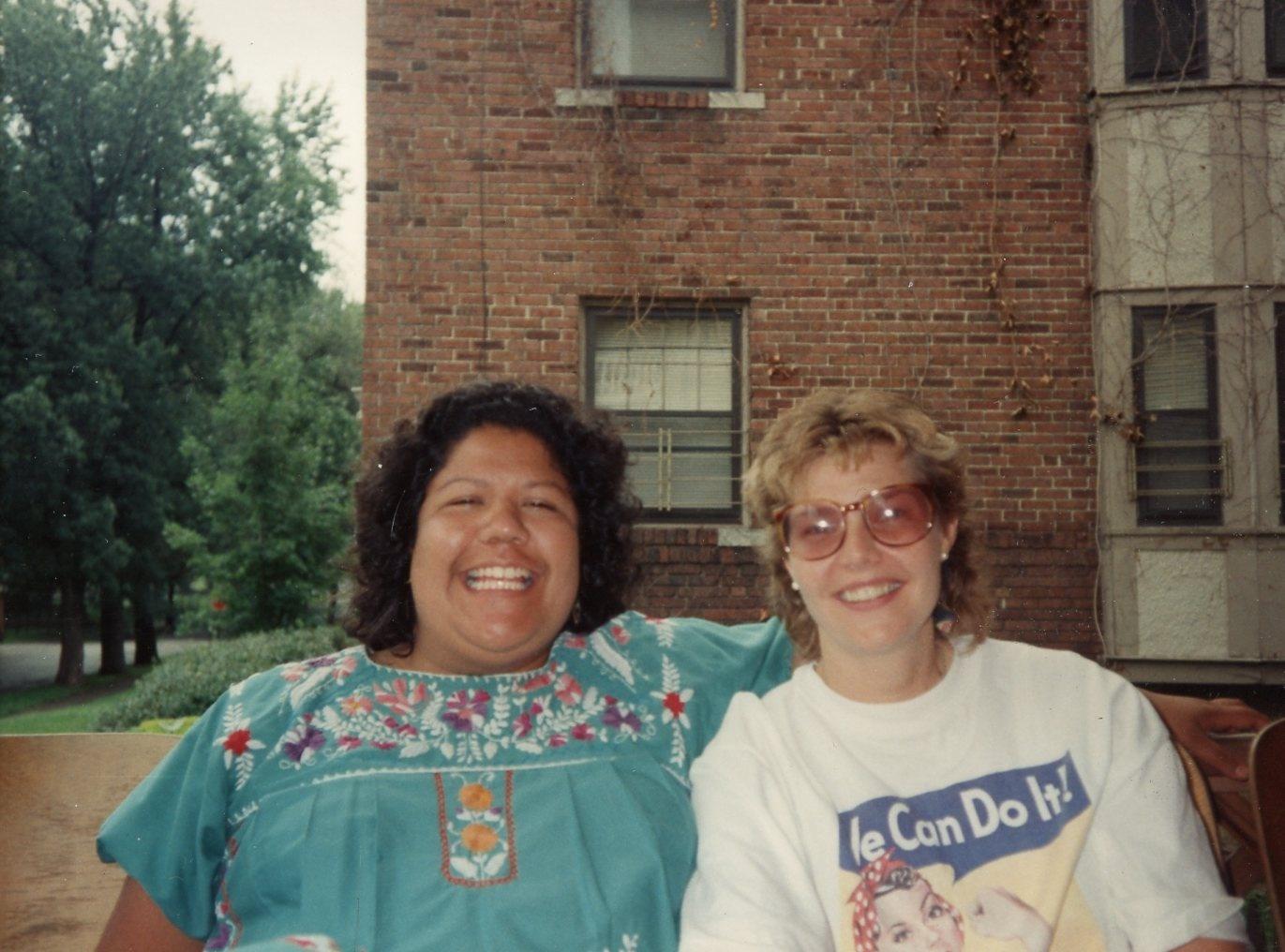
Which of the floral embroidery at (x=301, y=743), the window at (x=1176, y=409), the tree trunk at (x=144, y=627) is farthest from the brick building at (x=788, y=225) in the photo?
the tree trunk at (x=144, y=627)

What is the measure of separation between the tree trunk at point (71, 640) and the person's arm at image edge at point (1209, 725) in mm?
16811

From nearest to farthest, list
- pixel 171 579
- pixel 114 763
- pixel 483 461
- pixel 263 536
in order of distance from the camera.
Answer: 1. pixel 483 461
2. pixel 114 763
3. pixel 263 536
4. pixel 171 579

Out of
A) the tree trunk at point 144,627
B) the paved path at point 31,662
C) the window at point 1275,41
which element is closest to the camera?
the window at point 1275,41

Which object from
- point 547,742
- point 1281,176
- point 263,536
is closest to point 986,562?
point 547,742

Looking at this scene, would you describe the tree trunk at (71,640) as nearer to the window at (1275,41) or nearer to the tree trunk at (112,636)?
the tree trunk at (112,636)

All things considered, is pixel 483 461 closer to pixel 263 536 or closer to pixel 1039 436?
pixel 1039 436

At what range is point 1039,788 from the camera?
1.67 metres

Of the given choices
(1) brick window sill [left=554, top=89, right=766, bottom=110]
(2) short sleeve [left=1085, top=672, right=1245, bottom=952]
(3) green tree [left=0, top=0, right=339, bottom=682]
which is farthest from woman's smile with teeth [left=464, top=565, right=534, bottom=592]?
(3) green tree [left=0, top=0, right=339, bottom=682]

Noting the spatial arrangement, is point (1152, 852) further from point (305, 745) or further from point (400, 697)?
point (305, 745)

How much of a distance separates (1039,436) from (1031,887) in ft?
14.4

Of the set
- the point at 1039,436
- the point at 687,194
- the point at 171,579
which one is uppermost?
the point at 687,194

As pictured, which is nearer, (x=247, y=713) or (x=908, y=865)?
(x=908, y=865)

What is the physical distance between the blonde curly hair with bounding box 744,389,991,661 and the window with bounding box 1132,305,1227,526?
4049mm

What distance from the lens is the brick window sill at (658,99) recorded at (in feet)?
18.8
